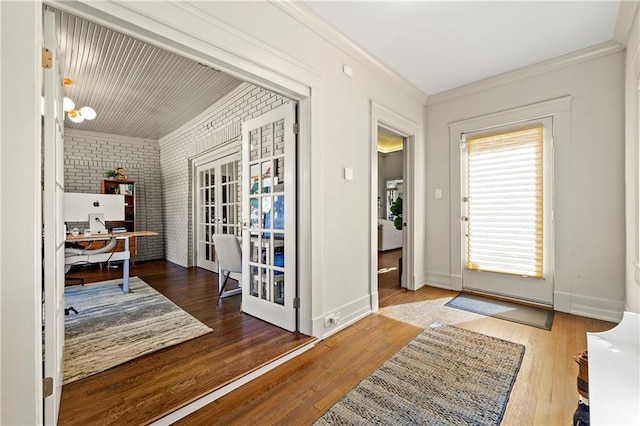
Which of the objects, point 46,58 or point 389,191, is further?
point 389,191

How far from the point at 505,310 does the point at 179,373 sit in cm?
319

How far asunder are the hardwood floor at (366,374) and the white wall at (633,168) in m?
0.51

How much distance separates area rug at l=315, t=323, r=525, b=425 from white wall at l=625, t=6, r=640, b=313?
3.61 feet

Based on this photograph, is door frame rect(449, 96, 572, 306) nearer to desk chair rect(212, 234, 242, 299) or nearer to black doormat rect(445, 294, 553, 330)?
black doormat rect(445, 294, 553, 330)

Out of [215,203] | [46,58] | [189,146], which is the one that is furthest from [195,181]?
[46,58]

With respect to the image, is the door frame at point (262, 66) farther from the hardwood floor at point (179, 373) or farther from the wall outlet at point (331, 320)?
the hardwood floor at point (179, 373)

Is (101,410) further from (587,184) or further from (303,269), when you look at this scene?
(587,184)


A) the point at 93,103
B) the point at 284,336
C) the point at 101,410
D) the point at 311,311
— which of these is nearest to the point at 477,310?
the point at 311,311

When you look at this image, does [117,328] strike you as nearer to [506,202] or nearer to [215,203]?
[215,203]

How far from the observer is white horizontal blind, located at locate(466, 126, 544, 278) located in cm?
313

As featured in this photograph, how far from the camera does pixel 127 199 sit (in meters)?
5.99

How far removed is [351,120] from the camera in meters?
2.73

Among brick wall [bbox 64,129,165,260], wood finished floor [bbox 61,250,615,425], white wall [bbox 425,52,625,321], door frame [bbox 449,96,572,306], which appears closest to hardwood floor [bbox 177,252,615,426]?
wood finished floor [bbox 61,250,615,425]

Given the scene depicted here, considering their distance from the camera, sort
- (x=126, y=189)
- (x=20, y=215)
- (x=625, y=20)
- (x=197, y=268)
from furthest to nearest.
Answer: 1. (x=126, y=189)
2. (x=197, y=268)
3. (x=625, y=20)
4. (x=20, y=215)
